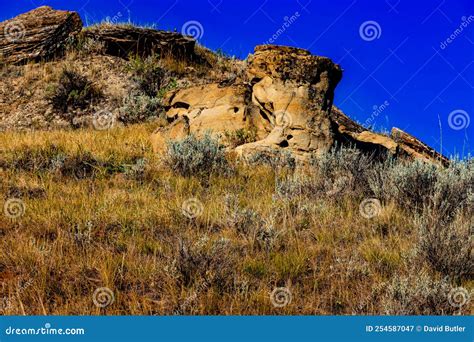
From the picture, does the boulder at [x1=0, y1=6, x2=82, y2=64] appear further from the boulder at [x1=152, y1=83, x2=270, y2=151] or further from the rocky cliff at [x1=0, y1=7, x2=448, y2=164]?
the boulder at [x1=152, y1=83, x2=270, y2=151]

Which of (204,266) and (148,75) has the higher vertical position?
(148,75)

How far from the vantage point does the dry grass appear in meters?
4.64

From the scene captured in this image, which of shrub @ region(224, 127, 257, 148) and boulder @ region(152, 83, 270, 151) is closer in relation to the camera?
shrub @ region(224, 127, 257, 148)

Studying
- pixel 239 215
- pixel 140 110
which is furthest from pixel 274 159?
pixel 140 110

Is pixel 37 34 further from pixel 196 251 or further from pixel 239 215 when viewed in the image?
pixel 196 251

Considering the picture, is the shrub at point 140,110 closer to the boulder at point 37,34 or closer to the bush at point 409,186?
the boulder at point 37,34

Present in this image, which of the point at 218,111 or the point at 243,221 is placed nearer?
the point at 243,221

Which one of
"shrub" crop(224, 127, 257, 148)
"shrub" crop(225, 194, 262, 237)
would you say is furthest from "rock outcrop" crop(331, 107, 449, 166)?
"shrub" crop(225, 194, 262, 237)

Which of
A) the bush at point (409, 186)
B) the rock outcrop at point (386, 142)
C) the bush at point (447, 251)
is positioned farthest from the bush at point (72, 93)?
the bush at point (447, 251)

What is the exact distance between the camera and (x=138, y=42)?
20.6 m

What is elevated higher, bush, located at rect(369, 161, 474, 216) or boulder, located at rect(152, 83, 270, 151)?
boulder, located at rect(152, 83, 270, 151)

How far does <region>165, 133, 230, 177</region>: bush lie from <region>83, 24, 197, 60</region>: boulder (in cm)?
1082

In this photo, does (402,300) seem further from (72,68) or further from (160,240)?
(72,68)

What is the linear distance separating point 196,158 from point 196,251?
4.88 m
